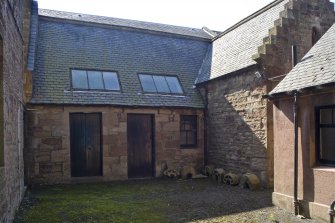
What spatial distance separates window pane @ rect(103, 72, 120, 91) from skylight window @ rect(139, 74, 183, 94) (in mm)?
1272

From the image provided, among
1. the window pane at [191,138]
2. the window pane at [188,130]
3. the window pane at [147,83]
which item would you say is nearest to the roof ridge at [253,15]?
the window pane at [147,83]

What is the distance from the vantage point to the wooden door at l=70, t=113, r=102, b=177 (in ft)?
44.8

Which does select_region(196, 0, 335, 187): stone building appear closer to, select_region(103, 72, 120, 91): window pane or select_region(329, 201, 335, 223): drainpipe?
select_region(103, 72, 120, 91): window pane

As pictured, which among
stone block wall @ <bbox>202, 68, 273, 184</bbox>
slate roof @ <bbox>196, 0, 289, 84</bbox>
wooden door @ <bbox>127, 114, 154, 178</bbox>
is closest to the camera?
stone block wall @ <bbox>202, 68, 273, 184</bbox>

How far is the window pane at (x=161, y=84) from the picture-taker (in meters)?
15.8

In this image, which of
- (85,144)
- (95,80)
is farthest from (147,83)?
(85,144)

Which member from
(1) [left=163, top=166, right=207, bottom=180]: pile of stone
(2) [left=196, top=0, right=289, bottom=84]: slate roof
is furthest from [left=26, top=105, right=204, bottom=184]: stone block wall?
(2) [left=196, top=0, right=289, bottom=84]: slate roof

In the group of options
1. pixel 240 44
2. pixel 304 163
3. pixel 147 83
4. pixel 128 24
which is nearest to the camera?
pixel 304 163

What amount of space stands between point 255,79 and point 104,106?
6241 millimetres

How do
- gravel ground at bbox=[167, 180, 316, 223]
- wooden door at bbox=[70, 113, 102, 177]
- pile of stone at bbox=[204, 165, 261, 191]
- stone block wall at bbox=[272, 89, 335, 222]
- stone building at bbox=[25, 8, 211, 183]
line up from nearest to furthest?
1. stone block wall at bbox=[272, 89, 335, 222]
2. gravel ground at bbox=[167, 180, 316, 223]
3. pile of stone at bbox=[204, 165, 261, 191]
4. stone building at bbox=[25, 8, 211, 183]
5. wooden door at bbox=[70, 113, 102, 177]

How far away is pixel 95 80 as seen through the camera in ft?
48.4

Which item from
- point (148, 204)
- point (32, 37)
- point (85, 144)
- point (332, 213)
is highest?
point (32, 37)

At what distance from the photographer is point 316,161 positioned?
26.6 ft

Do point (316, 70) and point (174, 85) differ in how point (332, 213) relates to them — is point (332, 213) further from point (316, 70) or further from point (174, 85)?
point (174, 85)
